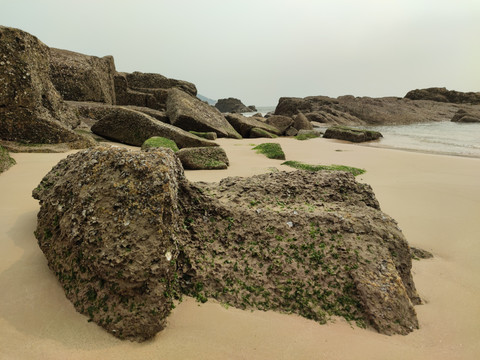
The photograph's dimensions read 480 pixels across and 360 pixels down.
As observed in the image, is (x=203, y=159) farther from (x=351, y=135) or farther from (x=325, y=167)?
(x=351, y=135)

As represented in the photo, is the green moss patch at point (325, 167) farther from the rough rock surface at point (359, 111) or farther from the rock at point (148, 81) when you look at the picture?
the rough rock surface at point (359, 111)

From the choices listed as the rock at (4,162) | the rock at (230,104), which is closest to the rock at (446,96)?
the rock at (230,104)

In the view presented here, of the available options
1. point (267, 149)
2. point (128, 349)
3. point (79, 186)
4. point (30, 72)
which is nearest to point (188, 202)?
point (79, 186)

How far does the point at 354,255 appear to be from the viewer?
239 centimetres

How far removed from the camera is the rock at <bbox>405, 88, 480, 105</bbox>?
53312mm

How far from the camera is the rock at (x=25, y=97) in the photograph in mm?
6312

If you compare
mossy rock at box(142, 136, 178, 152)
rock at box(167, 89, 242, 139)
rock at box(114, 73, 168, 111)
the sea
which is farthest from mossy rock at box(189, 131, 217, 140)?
the sea

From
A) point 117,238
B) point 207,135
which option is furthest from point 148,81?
point 117,238

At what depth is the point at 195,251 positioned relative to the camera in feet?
7.87

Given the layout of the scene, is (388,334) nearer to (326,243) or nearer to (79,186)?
(326,243)

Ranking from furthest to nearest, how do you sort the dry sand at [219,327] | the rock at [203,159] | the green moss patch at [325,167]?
the green moss patch at [325,167]
the rock at [203,159]
the dry sand at [219,327]

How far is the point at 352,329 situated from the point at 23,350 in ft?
6.44

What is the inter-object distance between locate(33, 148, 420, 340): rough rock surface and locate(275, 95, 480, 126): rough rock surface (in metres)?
32.2

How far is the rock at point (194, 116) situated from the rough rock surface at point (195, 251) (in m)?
10.9
